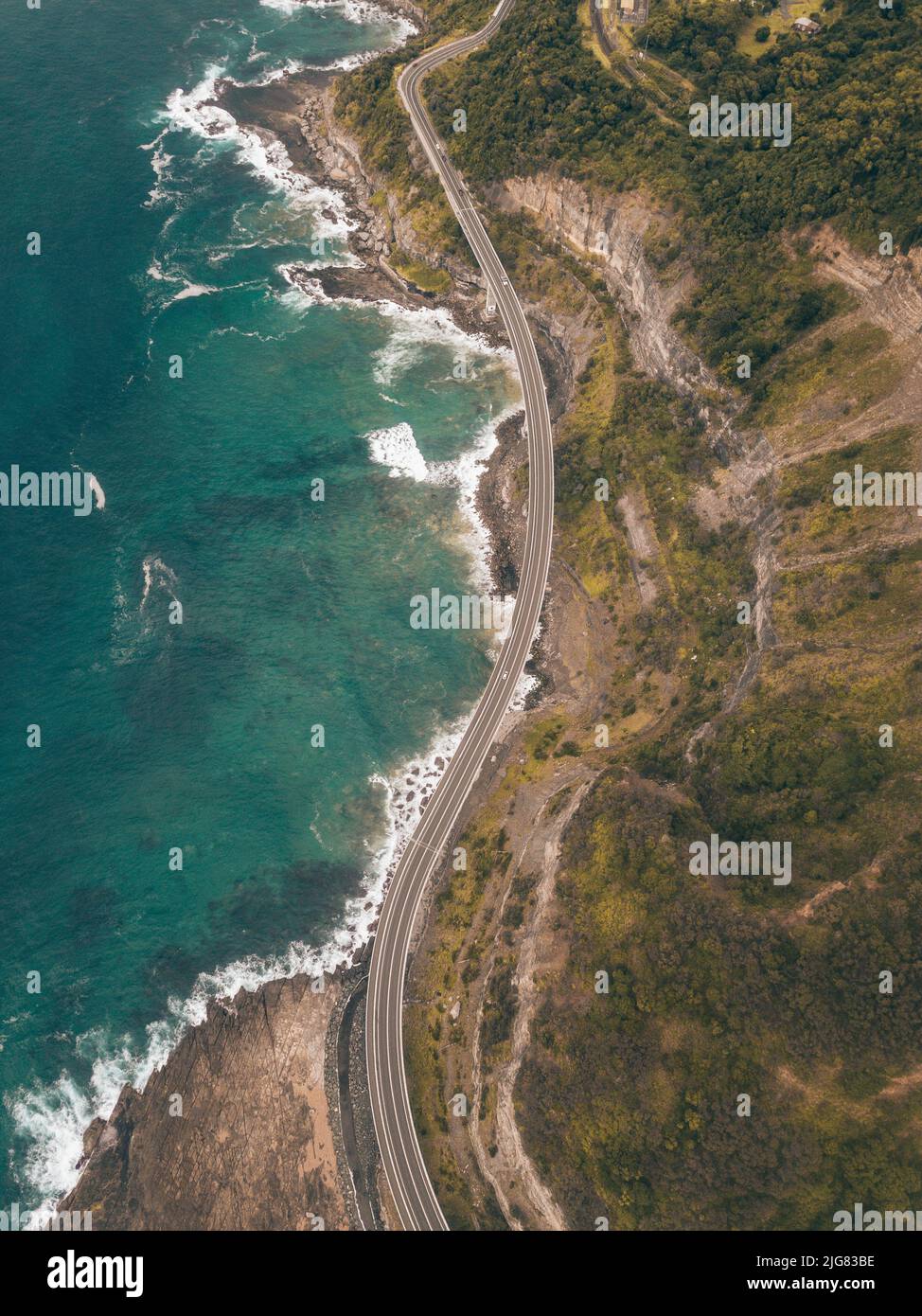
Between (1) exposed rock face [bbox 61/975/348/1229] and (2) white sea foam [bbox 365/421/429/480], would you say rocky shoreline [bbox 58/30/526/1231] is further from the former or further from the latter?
(2) white sea foam [bbox 365/421/429/480]

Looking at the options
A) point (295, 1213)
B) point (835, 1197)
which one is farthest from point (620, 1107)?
point (295, 1213)

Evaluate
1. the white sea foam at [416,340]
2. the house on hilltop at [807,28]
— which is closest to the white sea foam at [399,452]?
the white sea foam at [416,340]

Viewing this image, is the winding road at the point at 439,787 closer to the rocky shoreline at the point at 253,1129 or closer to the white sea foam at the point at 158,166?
the rocky shoreline at the point at 253,1129

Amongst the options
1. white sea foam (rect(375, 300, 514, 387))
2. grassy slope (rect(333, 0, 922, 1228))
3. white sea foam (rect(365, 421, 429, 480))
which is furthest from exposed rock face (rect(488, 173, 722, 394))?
white sea foam (rect(365, 421, 429, 480))

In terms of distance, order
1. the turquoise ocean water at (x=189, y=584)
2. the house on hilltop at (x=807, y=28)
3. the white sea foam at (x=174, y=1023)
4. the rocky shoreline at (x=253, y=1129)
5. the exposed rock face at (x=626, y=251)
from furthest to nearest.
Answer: the house on hilltop at (x=807, y=28) < the exposed rock face at (x=626, y=251) < the turquoise ocean water at (x=189, y=584) < the white sea foam at (x=174, y=1023) < the rocky shoreline at (x=253, y=1129)

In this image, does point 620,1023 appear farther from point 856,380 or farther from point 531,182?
point 531,182
